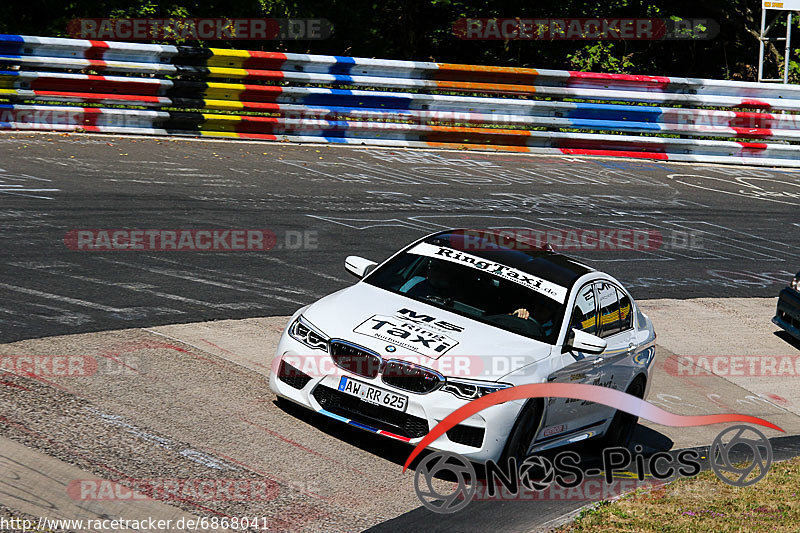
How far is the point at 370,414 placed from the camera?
730 centimetres

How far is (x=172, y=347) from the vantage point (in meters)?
9.07

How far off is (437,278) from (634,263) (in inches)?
274

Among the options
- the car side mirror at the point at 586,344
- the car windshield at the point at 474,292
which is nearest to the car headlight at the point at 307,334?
the car windshield at the point at 474,292

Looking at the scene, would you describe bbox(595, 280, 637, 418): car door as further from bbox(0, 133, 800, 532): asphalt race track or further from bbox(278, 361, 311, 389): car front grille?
bbox(278, 361, 311, 389): car front grille

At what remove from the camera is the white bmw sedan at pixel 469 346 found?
7.21 m

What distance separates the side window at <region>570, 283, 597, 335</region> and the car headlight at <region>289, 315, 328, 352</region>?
1953 mm

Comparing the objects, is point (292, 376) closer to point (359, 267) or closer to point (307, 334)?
point (307, 334)

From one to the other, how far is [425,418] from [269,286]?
15.4 ft

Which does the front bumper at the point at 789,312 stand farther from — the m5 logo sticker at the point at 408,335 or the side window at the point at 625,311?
the m5 logo sticker at the point at 408,335

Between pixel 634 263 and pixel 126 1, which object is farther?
pixel 126 1

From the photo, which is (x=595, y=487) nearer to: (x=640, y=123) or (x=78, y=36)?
(x=640, y=123)

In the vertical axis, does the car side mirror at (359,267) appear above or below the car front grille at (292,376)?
above

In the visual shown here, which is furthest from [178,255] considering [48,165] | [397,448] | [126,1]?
[126,1]

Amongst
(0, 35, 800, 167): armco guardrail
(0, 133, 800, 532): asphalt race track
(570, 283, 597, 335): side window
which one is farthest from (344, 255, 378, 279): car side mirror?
(0, 35, 800, 167): armco guardrail
